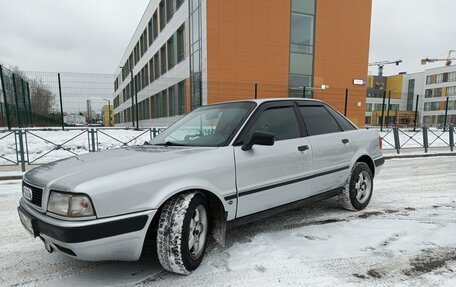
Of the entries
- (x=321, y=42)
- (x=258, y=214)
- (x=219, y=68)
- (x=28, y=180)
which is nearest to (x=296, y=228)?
(x=258, y=214)

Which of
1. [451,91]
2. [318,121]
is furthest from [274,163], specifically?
[451,91]

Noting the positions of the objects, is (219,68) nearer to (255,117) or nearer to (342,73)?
(342,73)

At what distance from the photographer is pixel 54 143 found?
35.7ft

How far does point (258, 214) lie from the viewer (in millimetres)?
3242

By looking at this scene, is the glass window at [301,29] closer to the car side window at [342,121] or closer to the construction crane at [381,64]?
the car side window at [342,121]

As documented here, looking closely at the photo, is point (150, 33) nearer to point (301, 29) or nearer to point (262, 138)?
point (301, 29)

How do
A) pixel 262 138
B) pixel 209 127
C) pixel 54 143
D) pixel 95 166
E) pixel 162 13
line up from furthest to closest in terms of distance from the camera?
pixel 162 13
pixel 54 143
pixel 209 127
pixel 262 138
pixel 95 166

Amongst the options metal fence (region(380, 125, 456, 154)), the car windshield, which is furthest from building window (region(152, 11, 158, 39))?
the car windshield

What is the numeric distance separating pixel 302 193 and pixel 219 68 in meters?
16.1

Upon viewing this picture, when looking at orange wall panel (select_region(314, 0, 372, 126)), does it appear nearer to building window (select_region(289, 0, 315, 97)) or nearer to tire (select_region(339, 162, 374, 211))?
building window (select_region(289, 0, 315, 97))

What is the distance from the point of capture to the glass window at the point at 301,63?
68.1 ft

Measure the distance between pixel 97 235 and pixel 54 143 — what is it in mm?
10158

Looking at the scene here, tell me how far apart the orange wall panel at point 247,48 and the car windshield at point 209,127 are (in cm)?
1377

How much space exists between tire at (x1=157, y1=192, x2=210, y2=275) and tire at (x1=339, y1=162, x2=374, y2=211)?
97.5 inches
